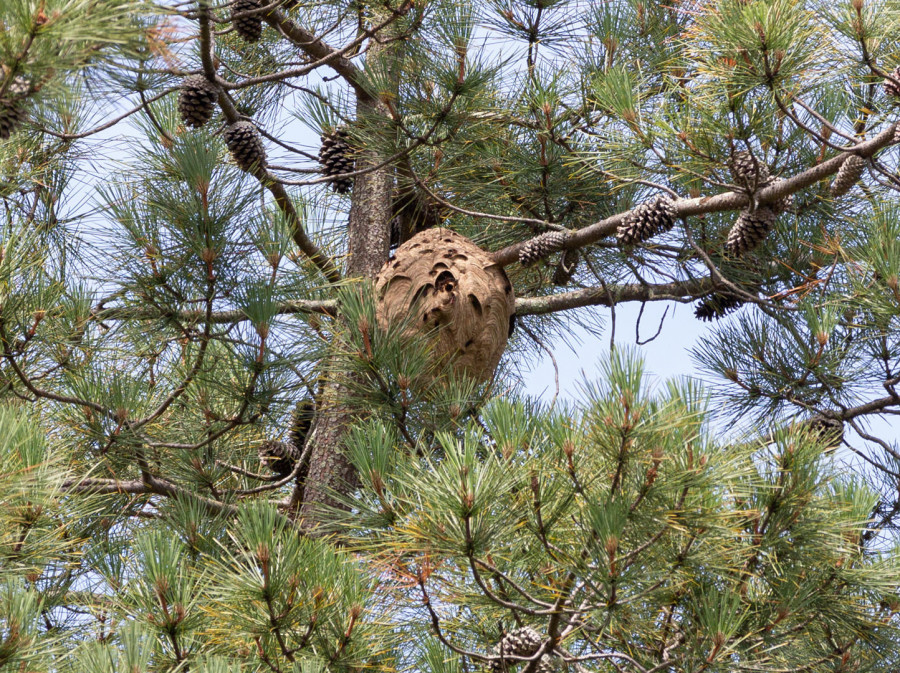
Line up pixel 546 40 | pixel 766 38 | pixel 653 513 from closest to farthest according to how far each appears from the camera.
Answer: pixel 653 513
pixel 766 38
pixel 546 40

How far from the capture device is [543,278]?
3.57 m

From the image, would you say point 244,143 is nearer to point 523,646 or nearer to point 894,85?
point 523,646

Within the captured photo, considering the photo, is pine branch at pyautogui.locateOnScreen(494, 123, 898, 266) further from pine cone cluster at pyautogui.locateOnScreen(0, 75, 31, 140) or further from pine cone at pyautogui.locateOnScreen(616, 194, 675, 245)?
pine cone cluster at pyautogui.locateOnScreen(0, 75, 31, 140)

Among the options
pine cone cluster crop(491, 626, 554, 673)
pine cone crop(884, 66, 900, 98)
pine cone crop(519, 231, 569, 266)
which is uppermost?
pine cone crop(884, 66, 900, 98)

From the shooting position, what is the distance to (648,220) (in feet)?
8.11

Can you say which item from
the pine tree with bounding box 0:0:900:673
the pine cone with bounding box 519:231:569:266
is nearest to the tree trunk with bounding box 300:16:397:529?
the pine tree with bounding box 0:0:900:673

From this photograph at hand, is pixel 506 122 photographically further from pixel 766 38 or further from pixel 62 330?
pixel 62 330

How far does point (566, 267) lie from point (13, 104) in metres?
1.74

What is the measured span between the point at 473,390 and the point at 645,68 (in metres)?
1.32

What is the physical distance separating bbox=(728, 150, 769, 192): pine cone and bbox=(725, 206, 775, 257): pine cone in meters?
0.06

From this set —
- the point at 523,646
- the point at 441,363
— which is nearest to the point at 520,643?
the point at 523,646

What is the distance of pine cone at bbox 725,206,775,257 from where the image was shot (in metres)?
2.40

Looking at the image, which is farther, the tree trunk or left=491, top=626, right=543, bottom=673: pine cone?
the tree trunk

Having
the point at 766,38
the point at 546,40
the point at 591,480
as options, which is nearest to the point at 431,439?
the point at 591,480
